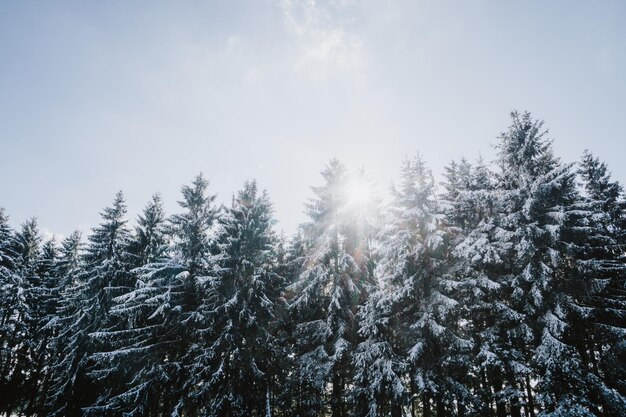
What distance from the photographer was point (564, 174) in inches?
600

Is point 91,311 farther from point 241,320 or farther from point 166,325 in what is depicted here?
point 241,320

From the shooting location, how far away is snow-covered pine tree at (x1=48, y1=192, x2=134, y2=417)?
20.9m

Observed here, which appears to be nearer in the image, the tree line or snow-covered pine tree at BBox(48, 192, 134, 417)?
the tree line

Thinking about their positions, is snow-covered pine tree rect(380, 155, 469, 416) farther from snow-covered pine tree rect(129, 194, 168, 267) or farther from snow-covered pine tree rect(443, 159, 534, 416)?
snow-covered pine tree rect(129, 194, 168, 267)

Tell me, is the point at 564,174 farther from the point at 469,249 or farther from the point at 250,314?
the point at 250,314

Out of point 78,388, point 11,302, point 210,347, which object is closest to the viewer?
point 210,347

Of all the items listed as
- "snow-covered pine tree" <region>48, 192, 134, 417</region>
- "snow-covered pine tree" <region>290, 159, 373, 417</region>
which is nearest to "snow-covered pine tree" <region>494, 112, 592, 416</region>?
"snow-covered pine tree" <region>290, 159, 373, 417</region>

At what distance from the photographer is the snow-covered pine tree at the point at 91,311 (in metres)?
20.9

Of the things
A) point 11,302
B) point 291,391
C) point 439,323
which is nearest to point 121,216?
point 11,302

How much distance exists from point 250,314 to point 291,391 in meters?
4.61

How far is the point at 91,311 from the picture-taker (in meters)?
22.1

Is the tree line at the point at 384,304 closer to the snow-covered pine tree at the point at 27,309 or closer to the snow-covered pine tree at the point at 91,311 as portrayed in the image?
the snow-covered pine tree at the point at 91,311

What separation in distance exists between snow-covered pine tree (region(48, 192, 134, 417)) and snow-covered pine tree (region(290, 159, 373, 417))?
11456 millimetres

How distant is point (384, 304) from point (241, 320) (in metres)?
7.75
